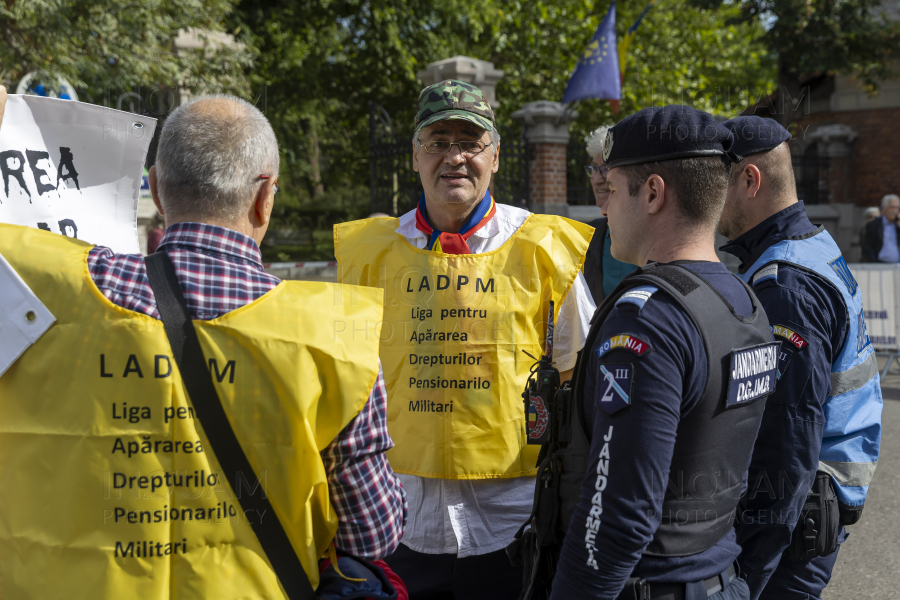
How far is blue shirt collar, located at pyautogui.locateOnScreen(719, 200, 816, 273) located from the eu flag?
9981 millimetres

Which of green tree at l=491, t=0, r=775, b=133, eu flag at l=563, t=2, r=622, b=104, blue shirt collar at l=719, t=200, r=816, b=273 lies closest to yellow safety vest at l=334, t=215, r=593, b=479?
blue shirt collar at l=719, t=200, r=816, b=273

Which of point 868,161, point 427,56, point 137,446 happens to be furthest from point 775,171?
point 868,161

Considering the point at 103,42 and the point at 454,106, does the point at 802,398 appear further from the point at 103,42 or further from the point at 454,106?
the point at 103,42

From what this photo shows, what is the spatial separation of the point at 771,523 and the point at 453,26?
1533cm

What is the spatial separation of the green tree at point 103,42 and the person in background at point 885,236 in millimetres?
9960

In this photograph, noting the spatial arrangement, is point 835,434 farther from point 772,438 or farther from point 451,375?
point 451,375

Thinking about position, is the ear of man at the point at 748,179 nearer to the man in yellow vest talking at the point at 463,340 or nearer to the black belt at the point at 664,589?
the man in yellow vest talking at the point at 463,340

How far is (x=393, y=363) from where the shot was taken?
2.37 m

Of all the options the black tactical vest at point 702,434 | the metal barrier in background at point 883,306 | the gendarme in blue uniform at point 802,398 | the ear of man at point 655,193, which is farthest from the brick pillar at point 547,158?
the black tactical vest at point 702,434

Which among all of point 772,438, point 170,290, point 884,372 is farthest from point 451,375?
point 884,372

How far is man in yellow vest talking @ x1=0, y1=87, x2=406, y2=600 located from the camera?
1.37 metres

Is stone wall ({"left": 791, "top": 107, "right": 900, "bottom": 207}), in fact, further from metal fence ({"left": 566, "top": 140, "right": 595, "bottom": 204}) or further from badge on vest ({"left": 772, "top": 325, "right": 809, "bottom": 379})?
badge on vest ({"left": 772, "top": 325, "right": 809, "bottom": 379})

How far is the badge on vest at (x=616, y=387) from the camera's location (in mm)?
1437

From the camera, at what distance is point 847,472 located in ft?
7.15
